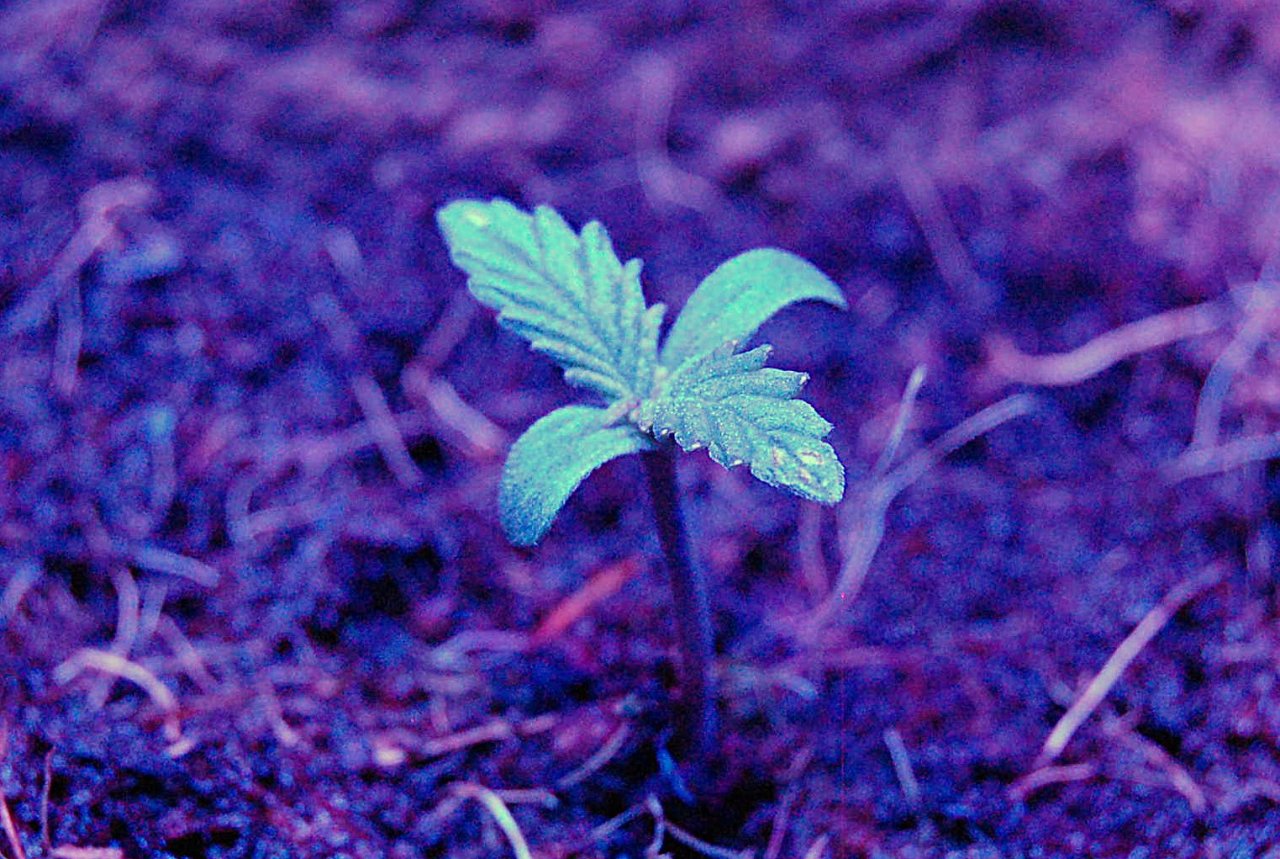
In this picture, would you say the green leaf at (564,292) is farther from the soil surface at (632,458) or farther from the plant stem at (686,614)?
the soil surface at (632,458)

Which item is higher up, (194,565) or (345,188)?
(345,188)

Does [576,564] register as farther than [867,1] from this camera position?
No

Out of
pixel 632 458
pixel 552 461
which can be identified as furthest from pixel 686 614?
pixel 632 458

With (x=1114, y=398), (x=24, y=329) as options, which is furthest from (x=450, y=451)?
(x=1114, y=398)

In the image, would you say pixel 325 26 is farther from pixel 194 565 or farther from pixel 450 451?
pixel 194 565

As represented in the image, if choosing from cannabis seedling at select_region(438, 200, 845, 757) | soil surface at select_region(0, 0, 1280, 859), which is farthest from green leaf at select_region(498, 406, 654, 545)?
soil surface at select_region(0, 0, 1280, 859)

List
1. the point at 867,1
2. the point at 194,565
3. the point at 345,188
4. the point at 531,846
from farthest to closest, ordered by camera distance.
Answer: the point at 867,1 < the point at 345,188 < the point at 194,565 < the point at 531,846

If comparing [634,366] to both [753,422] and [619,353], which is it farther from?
[753,422]

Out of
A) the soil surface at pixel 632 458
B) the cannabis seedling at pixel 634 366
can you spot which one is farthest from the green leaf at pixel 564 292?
the soil surface at pixel 632 458

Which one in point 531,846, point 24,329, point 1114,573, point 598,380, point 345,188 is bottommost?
point 531,846
